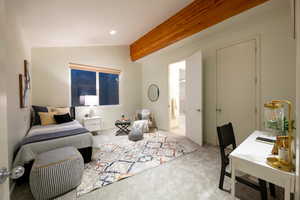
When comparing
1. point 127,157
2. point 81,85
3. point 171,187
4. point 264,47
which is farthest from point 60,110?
point 264,47

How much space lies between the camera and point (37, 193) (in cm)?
146

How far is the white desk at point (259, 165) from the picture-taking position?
95cm

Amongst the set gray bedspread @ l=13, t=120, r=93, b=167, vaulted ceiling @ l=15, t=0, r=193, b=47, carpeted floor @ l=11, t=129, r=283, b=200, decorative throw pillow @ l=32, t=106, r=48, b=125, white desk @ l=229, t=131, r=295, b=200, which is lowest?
carpeted floor @ l=11, t=129, r=283, b=200

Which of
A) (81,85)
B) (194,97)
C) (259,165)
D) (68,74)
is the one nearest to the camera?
(259,165)

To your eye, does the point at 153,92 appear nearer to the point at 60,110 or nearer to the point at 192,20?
the point at 192,20

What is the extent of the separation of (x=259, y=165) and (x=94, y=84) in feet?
15.1

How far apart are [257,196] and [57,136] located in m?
2.91

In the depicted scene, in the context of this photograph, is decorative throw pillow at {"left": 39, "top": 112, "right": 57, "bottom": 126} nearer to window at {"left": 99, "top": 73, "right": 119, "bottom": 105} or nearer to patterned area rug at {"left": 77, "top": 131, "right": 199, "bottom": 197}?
patterned area rug at {"left": 77, "top": 131, "right": 199, "bottom": 197}

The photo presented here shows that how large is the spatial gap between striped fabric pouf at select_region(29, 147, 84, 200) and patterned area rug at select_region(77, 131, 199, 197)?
0.64ft

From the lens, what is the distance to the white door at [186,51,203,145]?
3045 millimetres

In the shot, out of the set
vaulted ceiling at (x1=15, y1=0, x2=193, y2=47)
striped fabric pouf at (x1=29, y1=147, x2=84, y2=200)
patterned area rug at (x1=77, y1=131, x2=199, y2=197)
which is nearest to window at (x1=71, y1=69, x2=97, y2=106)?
vaulted ceiling at (x1=15, y1=0, x2=193, y2=47)

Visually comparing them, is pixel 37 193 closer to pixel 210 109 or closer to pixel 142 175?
pixel 142 175

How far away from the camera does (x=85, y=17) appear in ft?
8.19

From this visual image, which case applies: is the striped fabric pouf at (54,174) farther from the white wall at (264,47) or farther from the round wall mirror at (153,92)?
the round wall mirror at (153,92)
